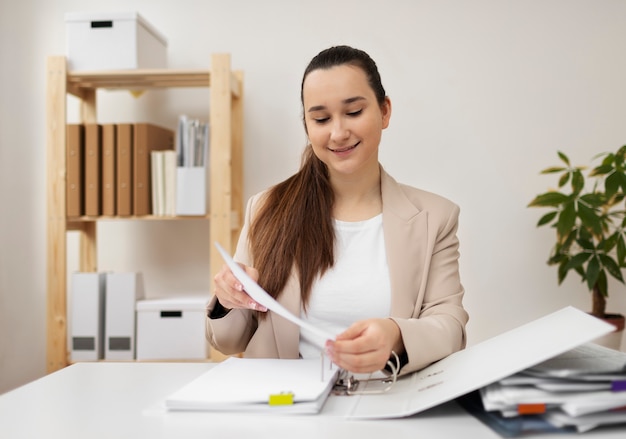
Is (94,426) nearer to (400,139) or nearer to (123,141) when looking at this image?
(123,141)

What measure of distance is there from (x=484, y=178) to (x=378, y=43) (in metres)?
0.79

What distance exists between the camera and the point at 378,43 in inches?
130

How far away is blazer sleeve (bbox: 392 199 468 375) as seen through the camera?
116 cm

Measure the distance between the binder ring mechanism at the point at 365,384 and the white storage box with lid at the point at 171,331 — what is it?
1.86 metres

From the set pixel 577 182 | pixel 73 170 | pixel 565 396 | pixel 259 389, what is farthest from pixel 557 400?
pixel 73 170

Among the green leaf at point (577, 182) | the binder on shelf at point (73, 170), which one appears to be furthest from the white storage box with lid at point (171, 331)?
the green leaf at point (577, 182)

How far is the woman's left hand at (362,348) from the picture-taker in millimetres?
1012

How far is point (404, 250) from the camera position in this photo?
1.52m

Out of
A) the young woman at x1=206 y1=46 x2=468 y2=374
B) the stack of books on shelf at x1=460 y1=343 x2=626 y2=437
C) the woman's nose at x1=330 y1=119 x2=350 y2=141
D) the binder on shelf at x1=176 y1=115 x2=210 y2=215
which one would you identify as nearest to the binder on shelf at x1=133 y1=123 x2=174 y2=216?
the binder on shelf at x1=176 y1=115 x2=210 y2=215

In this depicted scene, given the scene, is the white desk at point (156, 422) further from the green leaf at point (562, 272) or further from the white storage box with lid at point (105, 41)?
the green leaf at point (562, 272)

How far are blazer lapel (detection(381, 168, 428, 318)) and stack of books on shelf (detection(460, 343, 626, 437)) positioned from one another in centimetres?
59

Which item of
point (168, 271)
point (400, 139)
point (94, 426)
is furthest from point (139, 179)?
point (94, 426)

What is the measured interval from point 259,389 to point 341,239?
2.16ft

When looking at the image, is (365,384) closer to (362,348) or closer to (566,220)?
(362,348)
